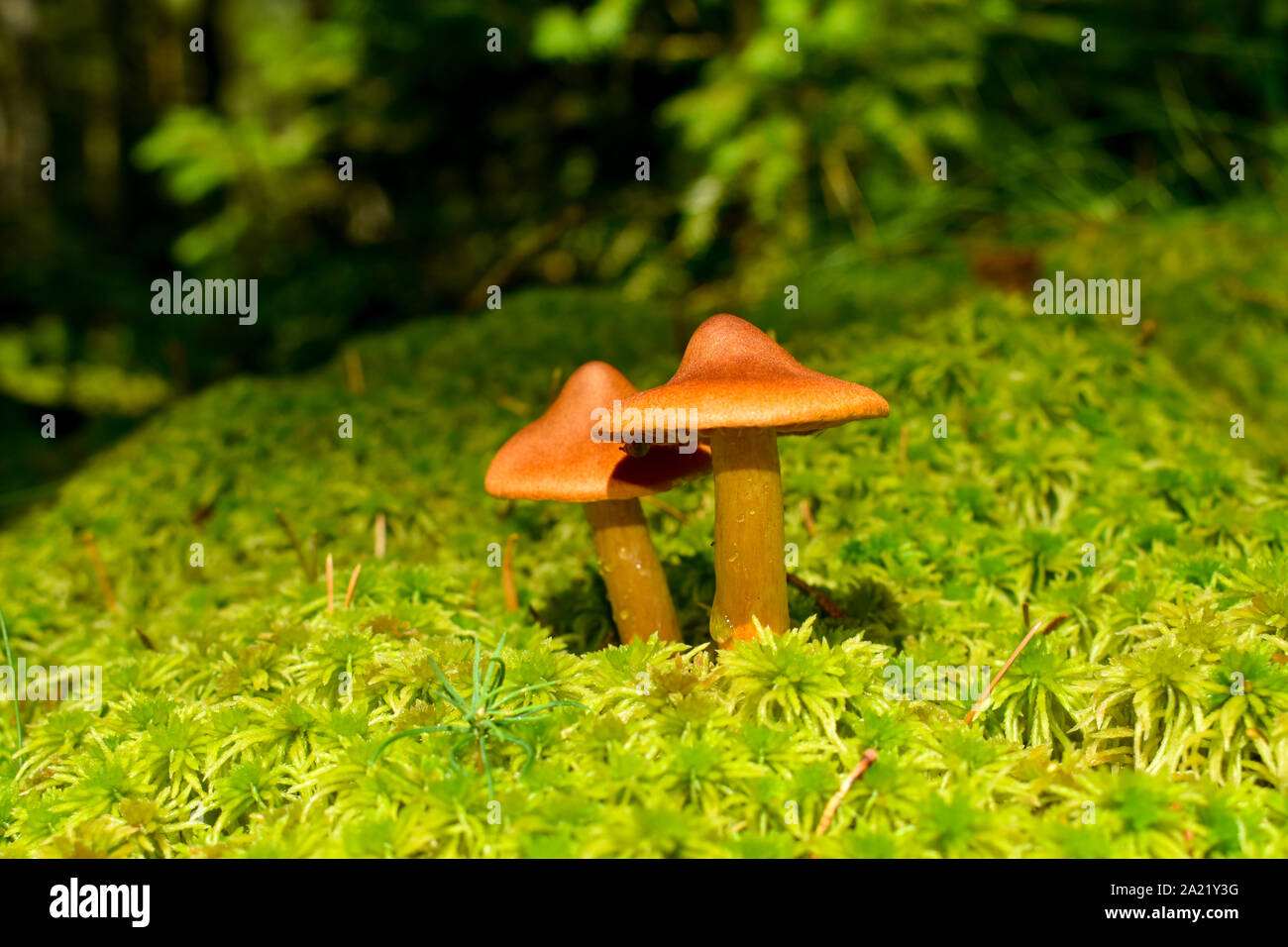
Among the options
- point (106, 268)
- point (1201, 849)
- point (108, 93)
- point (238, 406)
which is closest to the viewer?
point (1201, 849)

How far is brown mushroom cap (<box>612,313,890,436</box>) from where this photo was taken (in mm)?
1476

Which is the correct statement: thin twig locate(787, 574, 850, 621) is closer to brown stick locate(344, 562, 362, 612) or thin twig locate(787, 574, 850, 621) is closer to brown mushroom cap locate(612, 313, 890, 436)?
brown mushroom cap locate(612, 313, 890, 436)

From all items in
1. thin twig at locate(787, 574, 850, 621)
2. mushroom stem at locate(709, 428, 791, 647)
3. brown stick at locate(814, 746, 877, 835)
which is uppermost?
mushroom stem at locate(709, 428, 791, 647)

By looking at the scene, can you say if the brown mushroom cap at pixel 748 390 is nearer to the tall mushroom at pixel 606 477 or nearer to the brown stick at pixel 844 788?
the tall mushroom at pixel 606 477

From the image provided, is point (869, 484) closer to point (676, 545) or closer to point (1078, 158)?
point (676, 545)

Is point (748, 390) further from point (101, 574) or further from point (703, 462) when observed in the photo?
point (101, 574)

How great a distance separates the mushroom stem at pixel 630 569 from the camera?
2.11 meters

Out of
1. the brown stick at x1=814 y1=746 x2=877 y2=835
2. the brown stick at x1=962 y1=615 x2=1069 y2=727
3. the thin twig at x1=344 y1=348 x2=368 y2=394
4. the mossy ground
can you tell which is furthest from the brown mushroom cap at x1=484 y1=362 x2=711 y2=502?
the thin twig at x1=344 y1=348 x2=368 y2=394

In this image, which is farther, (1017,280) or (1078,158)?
(1078,158)

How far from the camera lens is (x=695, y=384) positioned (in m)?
1.58

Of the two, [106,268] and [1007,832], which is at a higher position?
[106,268]
